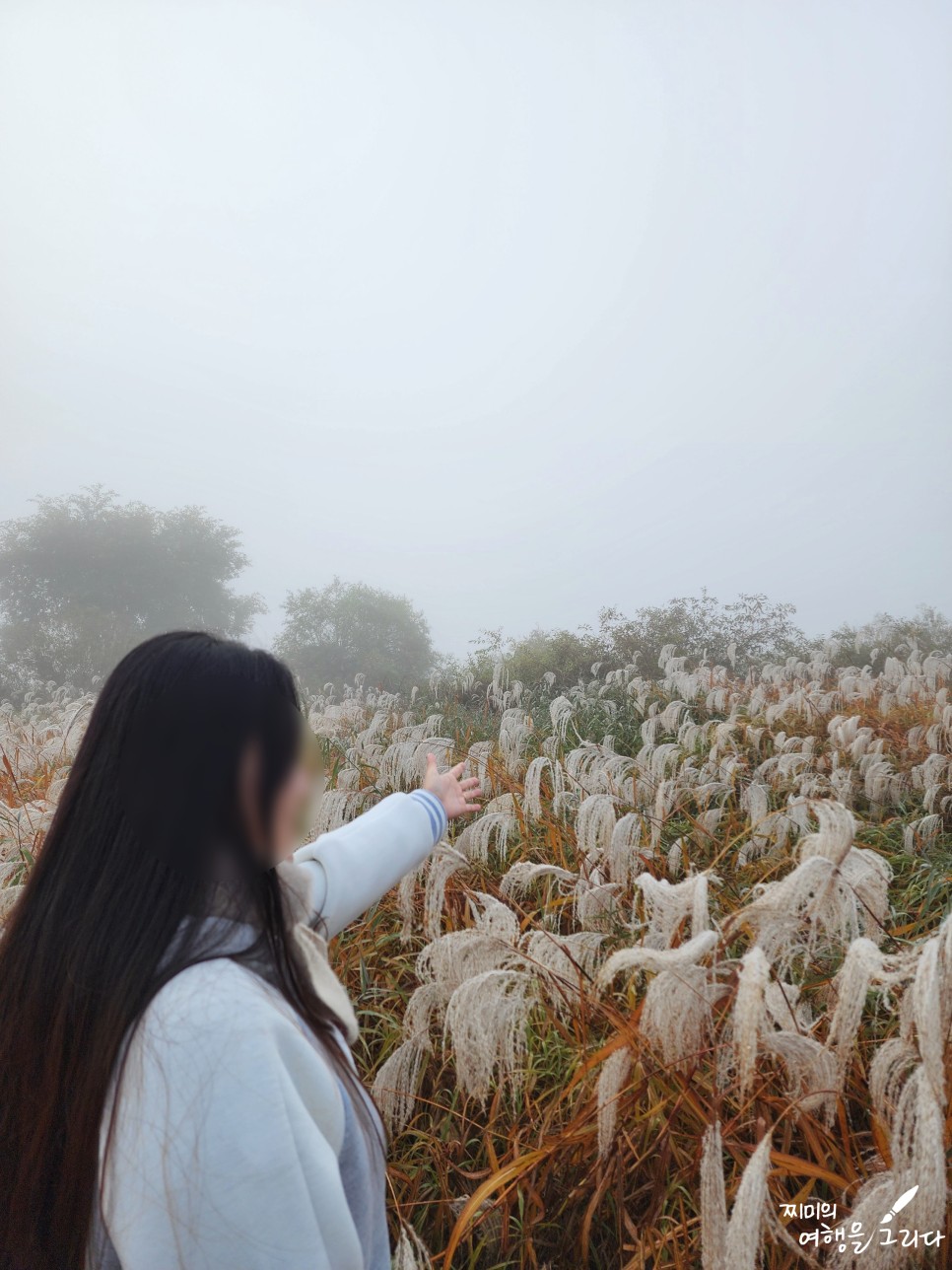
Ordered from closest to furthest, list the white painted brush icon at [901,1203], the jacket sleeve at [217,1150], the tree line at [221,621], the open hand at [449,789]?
the jacket sleeve at [217,1150] → the white painted brush icon at [901,1203] → the open hand at [449,789] → the tree line at [221,621]

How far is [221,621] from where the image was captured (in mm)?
11164

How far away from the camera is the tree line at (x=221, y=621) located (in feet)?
24.1

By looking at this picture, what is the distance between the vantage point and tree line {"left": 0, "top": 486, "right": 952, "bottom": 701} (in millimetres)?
7336

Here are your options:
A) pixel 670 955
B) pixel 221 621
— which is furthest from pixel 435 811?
pixel 221 621

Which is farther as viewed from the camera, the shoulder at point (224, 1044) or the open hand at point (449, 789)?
the open hand at point (449, 789)

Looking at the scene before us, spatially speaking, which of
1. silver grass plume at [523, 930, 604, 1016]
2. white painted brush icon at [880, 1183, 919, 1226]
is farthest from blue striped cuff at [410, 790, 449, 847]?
white painted brush icon at [880, 1183, 919, 1226]

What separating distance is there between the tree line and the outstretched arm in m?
5.44

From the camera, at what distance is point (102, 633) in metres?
9.87

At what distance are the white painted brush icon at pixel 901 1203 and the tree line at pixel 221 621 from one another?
6152 millimetres

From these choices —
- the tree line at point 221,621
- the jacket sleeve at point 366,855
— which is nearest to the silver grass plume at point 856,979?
the jacket sleeve at point 366,855

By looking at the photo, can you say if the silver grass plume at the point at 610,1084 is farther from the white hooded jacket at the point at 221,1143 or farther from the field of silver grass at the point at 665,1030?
the white hooded jacket at the point at 221,1143

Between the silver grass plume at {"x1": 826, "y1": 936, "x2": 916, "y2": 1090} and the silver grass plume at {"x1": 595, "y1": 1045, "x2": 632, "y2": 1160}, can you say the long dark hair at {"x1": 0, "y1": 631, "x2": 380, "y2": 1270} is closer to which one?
the silver grass plume at {"x1": 595, "y1": 1045, "x2": 632, "y2": 1160}

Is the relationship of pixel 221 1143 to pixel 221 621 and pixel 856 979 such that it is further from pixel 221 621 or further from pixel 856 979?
pixel 221 621

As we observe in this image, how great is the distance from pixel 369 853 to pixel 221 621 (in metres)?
10.3
